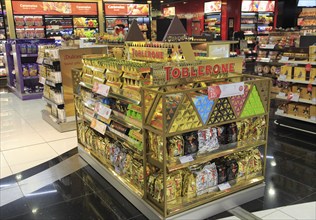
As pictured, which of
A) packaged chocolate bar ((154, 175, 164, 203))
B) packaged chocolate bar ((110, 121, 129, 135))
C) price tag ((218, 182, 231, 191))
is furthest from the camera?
packaged chocolate bar ((110, 121, 129, 135))

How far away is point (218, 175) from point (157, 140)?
2.46 feet

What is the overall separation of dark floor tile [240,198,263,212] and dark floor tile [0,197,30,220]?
86.0 inches

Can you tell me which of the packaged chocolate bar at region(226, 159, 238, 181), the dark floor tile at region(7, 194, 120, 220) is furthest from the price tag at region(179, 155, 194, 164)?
the dark floor tile at region(7, 194, 120, 220)

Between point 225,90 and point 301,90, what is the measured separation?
10.0 feet

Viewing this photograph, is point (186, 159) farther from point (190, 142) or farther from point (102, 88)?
point (102, 88)

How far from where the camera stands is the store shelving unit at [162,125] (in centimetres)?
271

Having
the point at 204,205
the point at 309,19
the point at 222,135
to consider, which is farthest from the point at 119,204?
the point at 309,19

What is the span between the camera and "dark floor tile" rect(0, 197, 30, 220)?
309 cm

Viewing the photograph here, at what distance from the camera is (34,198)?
3396mm

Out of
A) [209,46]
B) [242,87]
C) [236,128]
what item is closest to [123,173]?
[236,128]

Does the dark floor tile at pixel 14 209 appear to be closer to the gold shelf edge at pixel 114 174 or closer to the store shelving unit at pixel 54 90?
the gold shelf edge at pixel 114 174

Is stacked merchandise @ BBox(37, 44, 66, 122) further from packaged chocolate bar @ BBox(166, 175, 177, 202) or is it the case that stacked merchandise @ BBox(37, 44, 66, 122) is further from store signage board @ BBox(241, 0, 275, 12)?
store signage board @ BBox(241, 0, 275, 12)

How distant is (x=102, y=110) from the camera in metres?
3.61

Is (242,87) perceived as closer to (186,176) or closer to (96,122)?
(186,176)
